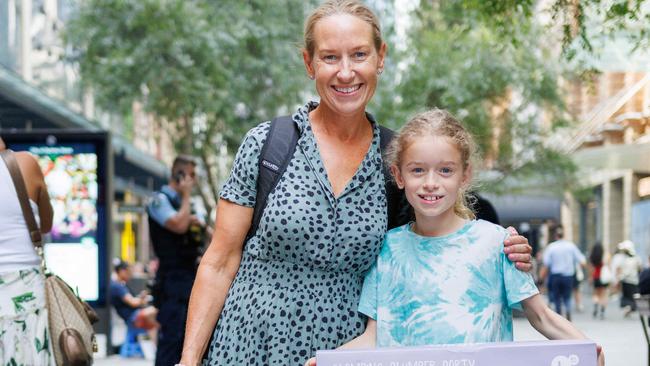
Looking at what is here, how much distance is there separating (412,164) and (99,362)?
1101 cm

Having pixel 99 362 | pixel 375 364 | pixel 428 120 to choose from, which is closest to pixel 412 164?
pixel 428 120

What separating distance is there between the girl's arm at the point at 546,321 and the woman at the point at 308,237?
47 cm

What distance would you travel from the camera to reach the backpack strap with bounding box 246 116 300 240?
328 centimetres

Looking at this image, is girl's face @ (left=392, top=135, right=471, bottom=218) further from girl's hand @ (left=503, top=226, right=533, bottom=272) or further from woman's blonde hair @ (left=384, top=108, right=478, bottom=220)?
girl's hand @ (left=503, top=226, right=533, bottom=272)

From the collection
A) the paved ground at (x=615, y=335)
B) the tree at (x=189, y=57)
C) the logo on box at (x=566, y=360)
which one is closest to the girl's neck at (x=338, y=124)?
the logo on box at (x=566, y=360)

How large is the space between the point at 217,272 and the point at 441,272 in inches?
27.2

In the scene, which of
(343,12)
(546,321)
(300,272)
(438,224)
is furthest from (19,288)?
(546,321)

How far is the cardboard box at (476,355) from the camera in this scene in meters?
2.67

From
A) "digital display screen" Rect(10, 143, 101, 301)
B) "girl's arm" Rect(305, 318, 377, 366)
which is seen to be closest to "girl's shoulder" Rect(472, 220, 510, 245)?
"girl's arm" Rect(305, 318, 377, 366)

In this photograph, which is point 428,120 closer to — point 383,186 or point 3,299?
point 383,186

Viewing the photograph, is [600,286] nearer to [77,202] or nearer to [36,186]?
[77,202]

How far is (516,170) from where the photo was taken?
31.1 metres

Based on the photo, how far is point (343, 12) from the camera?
331 centimetres

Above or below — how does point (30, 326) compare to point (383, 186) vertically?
below
